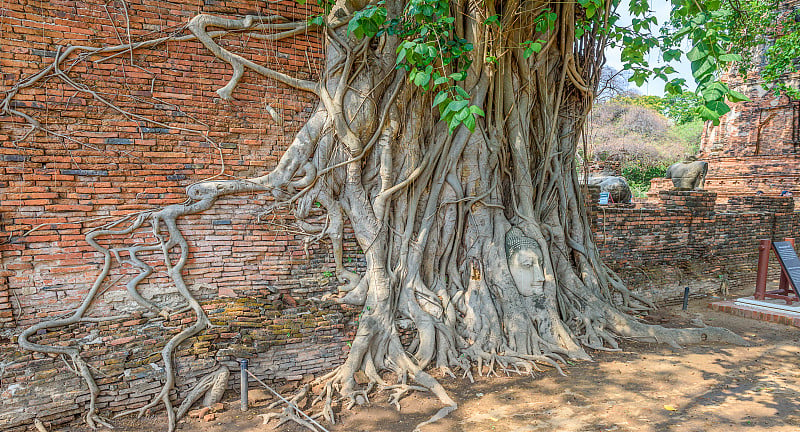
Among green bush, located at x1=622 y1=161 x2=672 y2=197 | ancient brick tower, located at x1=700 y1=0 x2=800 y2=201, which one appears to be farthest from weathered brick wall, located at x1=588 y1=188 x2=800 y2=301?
green bush, located at x1=622 y1=161 x2=672 y2=197

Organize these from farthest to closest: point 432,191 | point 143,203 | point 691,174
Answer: point 691,174 → point 432,191 → point 143,203

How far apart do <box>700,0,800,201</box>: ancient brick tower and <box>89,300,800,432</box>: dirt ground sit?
11992 millimetres

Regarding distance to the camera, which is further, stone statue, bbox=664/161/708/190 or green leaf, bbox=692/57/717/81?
stone statue, bbox=664/161/708/190

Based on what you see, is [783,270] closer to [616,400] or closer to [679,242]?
[679,242]

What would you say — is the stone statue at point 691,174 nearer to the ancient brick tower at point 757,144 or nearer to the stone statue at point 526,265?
the ancient brick tower at point 757,144

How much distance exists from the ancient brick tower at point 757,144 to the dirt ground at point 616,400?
11992 millimetres

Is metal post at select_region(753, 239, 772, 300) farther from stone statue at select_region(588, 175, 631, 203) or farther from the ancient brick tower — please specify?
the ancient brick tower

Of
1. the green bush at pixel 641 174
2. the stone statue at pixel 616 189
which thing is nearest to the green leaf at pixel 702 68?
the stone statue at pixel 616 189

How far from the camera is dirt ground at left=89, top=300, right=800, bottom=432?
3.23 m

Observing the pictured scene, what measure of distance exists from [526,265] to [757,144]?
14030 mm

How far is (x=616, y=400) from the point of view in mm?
3580

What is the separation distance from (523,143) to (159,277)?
3.85 meters

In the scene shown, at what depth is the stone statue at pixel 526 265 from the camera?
15.5 feet

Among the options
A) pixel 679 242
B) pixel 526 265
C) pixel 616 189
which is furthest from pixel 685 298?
pixel 526 265
